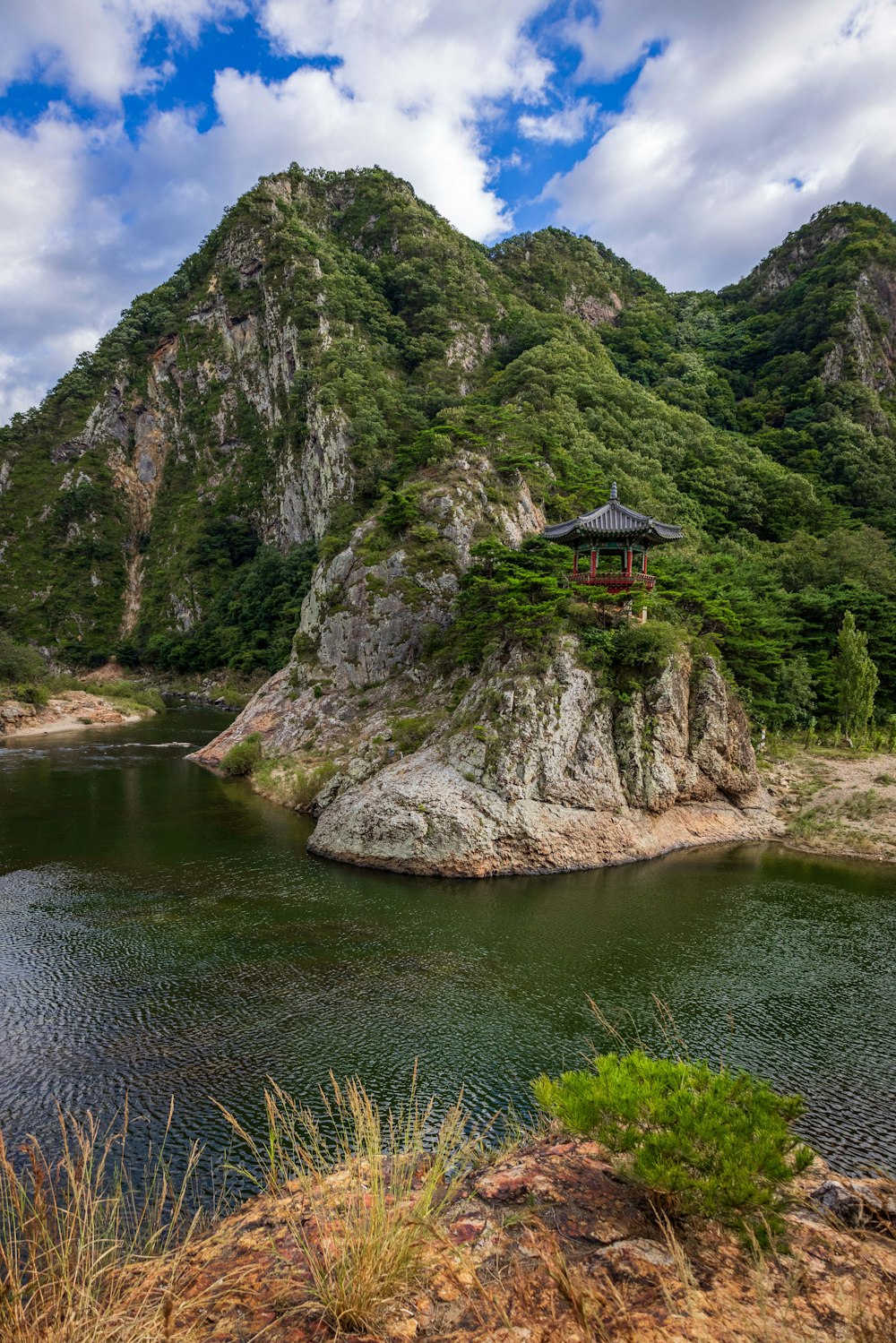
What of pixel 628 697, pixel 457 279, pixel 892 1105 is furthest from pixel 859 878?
pixel 457 279

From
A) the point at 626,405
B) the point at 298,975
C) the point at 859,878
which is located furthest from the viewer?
the point at 626,405

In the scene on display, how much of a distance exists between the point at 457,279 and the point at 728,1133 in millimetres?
83542

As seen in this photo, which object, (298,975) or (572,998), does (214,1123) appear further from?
(572,998)

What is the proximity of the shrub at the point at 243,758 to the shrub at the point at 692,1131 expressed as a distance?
101ft

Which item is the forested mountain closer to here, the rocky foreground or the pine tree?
the pine tree

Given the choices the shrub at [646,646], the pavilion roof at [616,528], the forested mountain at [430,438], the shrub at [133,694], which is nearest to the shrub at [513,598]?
the forested mountain at [430,438]

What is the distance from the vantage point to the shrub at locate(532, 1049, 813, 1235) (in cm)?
565

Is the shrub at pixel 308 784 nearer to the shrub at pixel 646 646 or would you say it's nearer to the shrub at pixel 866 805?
the shrub at pixel 646 646

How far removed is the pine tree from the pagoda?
36.0 feet

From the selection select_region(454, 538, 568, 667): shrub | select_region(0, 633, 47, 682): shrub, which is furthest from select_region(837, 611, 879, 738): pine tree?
select_region(0, 633, 47, 682): shrub

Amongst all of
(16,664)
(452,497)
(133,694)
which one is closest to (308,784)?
(452,497)

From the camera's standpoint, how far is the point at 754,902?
63.6 ft

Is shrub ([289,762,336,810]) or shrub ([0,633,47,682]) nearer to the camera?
shrub ([289,762,336,810])

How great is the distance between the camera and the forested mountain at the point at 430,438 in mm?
37312
